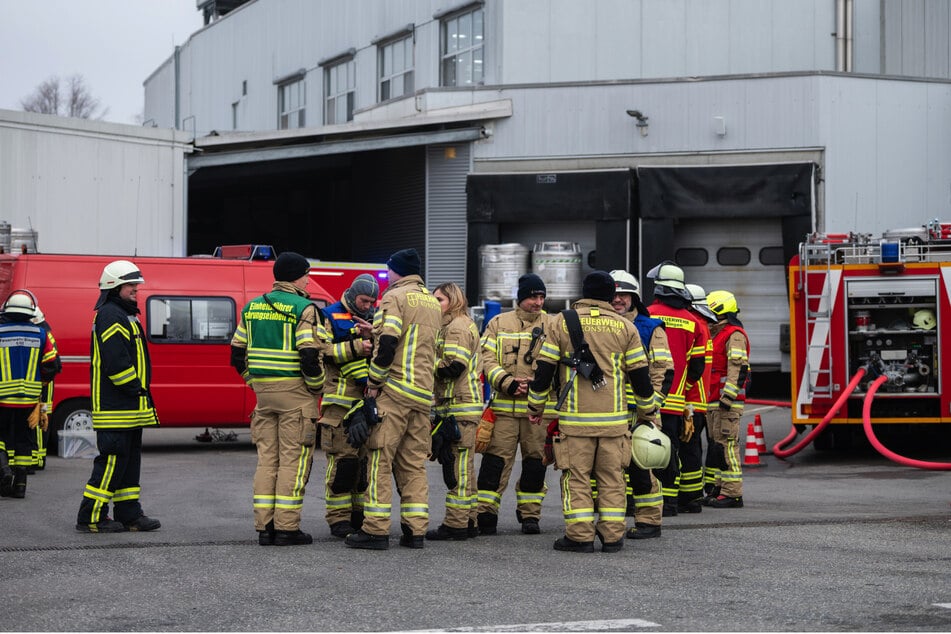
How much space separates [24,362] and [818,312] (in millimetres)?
9022

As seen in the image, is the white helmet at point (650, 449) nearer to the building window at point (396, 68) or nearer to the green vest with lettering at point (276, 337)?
the green vest with lettering at point (276, 337)

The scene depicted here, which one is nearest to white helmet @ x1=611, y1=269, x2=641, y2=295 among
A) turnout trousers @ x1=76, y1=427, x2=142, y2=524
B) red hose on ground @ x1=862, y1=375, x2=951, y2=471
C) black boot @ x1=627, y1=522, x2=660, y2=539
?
black boot @ x1=627, y1=522, x2=660, y2=539

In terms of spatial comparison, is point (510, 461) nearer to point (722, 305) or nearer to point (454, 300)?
point (454, 300)

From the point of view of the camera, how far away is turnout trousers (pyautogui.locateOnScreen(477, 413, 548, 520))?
32.4 feet

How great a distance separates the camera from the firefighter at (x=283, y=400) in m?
9.03

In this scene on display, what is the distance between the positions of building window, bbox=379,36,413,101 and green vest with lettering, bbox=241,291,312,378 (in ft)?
75.8

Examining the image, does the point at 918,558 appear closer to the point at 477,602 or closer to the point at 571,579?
the point at 571,579

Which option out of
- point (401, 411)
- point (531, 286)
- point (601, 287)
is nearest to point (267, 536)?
point (401, 411)

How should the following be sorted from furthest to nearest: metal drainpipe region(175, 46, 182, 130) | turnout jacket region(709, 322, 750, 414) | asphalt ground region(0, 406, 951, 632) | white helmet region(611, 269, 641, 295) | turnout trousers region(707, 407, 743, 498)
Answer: metal drainpipe region(175, 46, 182, 130)
turnout jacket region(709, 322, 750, 414)
turnout trousers region(707, 407, 743, 498)
white helmet region(611, 269, 641, 295)
asphalt ground region(0, 406, 951, 632)

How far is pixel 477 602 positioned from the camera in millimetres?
6910

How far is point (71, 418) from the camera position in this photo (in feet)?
53.1

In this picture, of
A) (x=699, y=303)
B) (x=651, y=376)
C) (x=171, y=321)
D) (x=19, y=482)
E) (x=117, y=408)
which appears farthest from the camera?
(x=171, y=321)

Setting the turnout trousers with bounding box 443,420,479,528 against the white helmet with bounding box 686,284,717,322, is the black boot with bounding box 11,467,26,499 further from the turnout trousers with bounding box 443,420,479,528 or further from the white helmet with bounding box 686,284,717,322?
the white helmet with bounding box 686,284,717,322

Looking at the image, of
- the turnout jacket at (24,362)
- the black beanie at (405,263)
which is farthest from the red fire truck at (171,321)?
the black beanie at (405,263)
